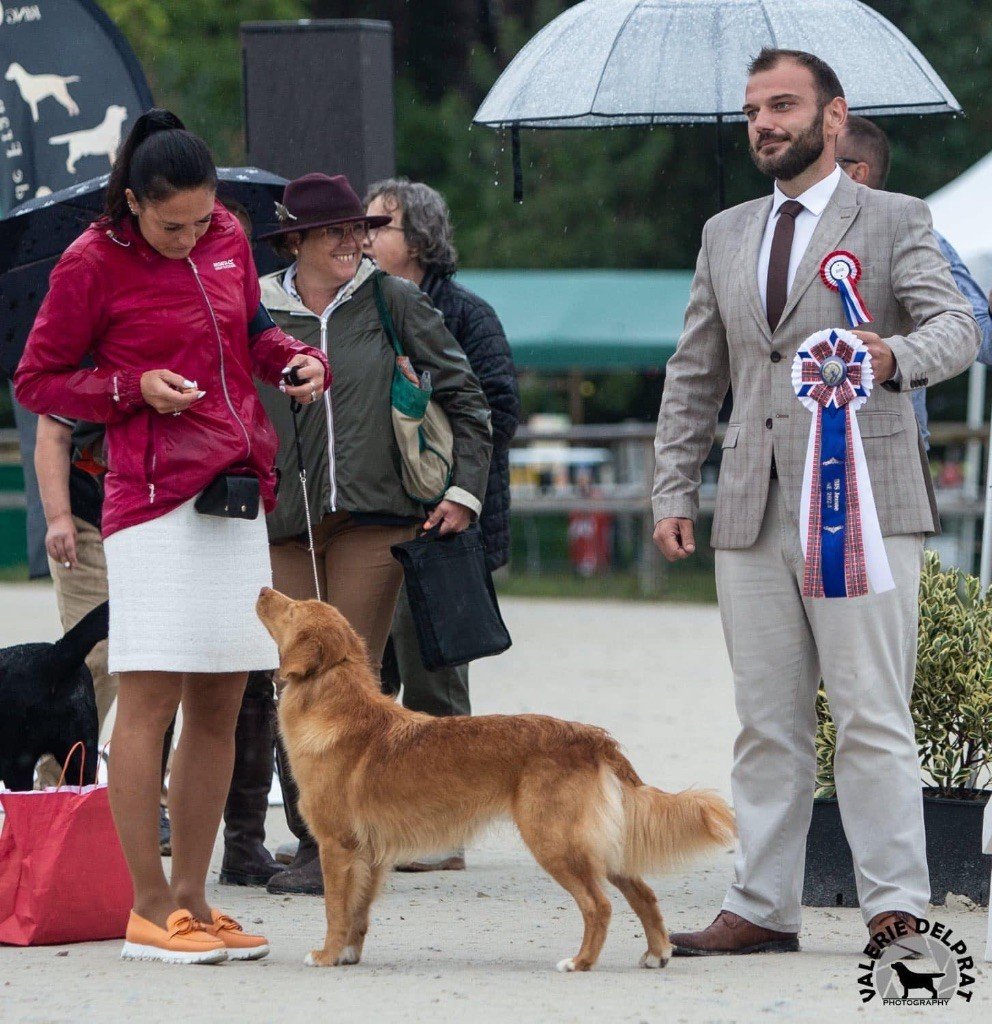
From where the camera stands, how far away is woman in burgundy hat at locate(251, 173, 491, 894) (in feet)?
17.9

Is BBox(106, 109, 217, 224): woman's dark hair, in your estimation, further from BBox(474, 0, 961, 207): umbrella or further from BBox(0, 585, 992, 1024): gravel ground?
BBox(474, 0, 961, 207): umbrella

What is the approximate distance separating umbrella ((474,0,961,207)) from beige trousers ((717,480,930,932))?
2.03 m

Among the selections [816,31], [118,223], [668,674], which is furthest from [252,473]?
[668,674]

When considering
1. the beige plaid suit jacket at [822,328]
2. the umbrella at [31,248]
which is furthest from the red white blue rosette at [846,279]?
the umbrella at [31,248]

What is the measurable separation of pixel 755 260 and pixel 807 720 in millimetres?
1152

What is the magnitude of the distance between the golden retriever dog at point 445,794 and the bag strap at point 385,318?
3.82 feet

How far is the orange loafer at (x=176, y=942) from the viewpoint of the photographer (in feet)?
14.8

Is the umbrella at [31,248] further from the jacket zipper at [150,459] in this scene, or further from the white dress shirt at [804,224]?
the white dress shirt at [804,224]

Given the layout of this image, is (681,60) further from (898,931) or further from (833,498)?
(898,931)

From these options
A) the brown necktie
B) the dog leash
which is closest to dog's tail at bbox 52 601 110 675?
the dog leash

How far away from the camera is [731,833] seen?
4406 mm

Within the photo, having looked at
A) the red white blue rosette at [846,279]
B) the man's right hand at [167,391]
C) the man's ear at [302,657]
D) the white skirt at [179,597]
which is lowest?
the man's ear at [302,657]

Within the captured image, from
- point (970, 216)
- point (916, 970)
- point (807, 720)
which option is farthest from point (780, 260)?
point (970, 216)

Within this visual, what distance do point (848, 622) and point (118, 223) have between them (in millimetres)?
1979
